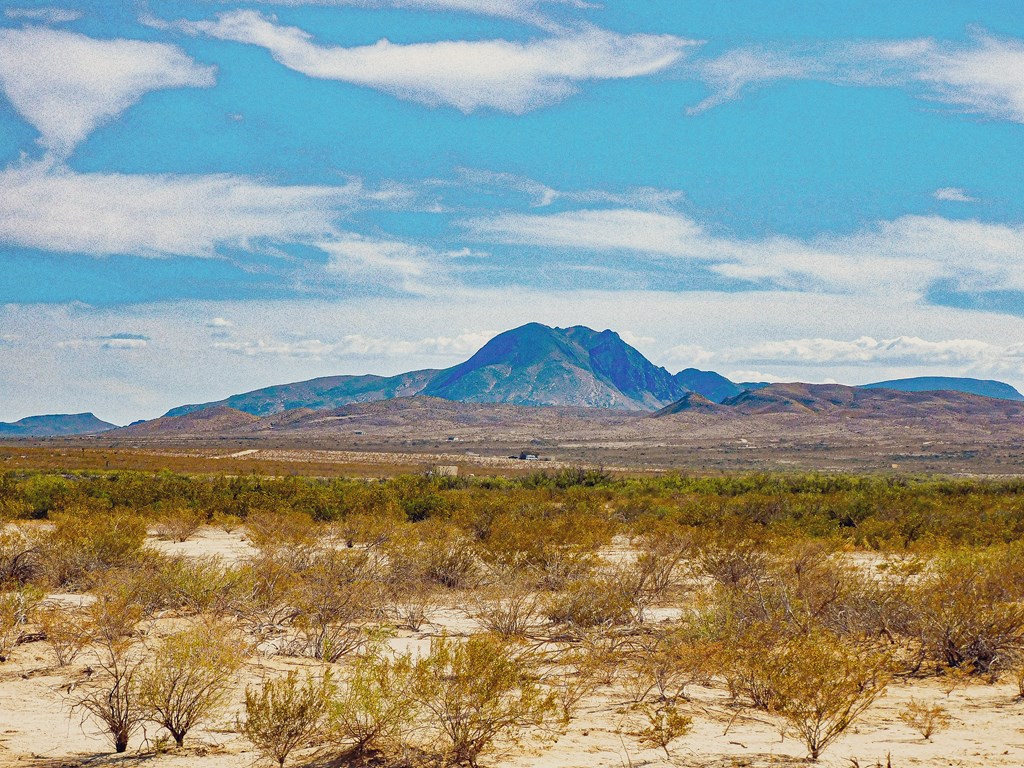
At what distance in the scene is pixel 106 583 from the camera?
42.8 ft

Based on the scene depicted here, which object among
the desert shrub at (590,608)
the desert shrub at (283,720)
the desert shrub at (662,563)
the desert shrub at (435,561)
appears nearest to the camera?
the desert shrub at (283,720)

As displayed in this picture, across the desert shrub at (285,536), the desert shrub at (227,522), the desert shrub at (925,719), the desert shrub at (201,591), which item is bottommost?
the desert shrub at (227,522)

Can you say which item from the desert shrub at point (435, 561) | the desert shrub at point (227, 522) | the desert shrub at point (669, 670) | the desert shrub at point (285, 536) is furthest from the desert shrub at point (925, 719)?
the desert shrub at point (227, 522)

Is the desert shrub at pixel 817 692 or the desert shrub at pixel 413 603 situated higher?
the desert shrub at pixel 817 692

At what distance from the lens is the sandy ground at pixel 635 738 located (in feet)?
24.0

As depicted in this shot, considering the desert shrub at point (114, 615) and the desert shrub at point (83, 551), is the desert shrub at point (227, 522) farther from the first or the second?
the desert shrub at point (114, 615)

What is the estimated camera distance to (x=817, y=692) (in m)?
7.95

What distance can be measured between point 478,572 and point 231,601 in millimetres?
5666

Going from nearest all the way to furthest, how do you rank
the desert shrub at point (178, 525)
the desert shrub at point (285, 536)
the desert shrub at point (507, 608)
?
1. the desert shrub at point (507, 608)
2. the desert shrub at point (285, 536)
3. the desert shrub at point (178, 525)

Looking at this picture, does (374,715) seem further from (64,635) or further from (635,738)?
(64,635)

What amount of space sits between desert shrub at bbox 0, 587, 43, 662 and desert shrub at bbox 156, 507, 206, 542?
1320cm

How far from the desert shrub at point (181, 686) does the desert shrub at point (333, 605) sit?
2834mm

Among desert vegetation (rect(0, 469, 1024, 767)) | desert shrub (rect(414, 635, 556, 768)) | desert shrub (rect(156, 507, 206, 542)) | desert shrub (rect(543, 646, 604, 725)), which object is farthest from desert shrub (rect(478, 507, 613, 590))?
desert shrub (rect(156, 507, 206, 542))

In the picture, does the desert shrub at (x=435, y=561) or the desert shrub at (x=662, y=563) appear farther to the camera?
the desert shrub at (x=435, y=561)
